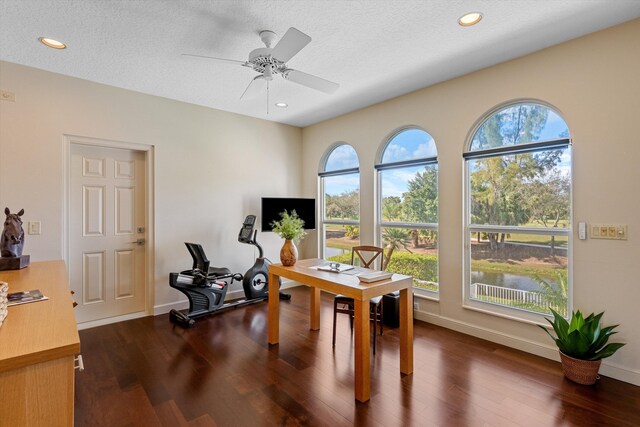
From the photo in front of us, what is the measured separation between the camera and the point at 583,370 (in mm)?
2359

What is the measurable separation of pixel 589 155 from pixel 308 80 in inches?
97.2

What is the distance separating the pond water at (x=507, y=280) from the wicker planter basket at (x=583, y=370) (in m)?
0.72

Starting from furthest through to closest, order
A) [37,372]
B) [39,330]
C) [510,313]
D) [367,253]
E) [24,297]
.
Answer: [367,253] → [510,313] → [24,297] → [39,330] → [37,372]

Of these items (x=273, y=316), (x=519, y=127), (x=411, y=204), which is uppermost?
(x=519, y=127)

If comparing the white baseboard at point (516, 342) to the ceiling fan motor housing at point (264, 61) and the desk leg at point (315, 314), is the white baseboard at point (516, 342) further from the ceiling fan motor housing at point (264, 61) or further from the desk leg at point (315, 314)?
the ceiling fan motor housing at point (264, 61)

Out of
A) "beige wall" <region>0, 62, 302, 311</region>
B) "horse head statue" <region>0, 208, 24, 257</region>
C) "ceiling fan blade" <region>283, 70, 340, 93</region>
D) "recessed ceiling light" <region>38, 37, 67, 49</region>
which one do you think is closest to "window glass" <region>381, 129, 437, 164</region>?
"ceiling fan blade" <region>283, 70, 340, 93</region>

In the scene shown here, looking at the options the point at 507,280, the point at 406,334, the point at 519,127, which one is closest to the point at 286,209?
the point at 406,334

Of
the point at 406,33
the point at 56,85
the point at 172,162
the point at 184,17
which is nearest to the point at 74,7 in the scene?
the point at 184,17

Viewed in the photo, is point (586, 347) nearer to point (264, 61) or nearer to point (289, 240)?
point (289, 240)

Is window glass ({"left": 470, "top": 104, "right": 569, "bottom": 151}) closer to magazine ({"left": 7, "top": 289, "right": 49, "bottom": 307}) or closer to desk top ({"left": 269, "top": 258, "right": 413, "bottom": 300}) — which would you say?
desk top ({"left": 269, "top": 258, "right": 413, "bottom": 300})

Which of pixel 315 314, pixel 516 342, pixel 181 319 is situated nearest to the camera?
pixel 516 342

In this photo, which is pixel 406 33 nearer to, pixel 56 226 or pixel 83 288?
pixel 56 226

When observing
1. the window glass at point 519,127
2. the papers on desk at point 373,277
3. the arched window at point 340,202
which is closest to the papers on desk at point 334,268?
the papers on desk at point 373,277

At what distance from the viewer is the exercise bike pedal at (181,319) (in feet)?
11.7
